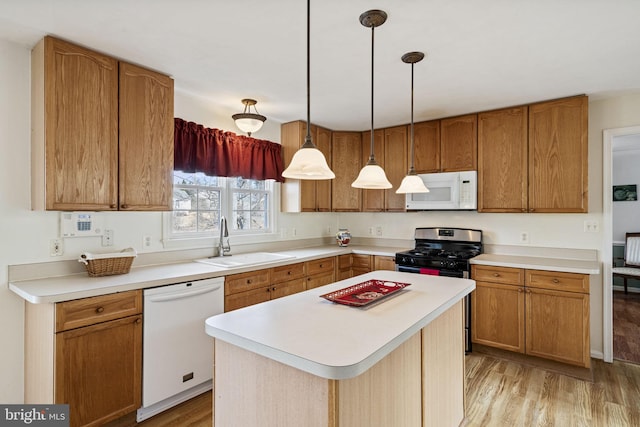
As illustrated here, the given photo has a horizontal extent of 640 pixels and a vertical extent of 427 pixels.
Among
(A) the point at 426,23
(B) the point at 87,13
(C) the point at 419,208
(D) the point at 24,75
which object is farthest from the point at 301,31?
(C) the point at 419,208

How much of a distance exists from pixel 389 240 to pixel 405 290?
8.20 ft

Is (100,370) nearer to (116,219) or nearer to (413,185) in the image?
(116,219)

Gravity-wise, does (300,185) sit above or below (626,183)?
below

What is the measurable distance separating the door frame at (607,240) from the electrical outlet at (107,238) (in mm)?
4197

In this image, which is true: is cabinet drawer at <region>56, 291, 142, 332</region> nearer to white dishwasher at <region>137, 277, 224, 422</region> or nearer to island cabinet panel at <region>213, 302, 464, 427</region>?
white dishwasher at <region>137, 277, 224, 422</region>

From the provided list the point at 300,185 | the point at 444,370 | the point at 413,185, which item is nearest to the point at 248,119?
the point at 300,185

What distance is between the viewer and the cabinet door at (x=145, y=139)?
2.29m

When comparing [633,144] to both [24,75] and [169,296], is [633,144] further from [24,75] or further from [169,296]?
[24,75]

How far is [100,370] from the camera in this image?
1.95 metres

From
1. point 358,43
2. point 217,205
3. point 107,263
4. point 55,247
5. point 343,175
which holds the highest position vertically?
point 358,43

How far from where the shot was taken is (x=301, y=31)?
1933mm

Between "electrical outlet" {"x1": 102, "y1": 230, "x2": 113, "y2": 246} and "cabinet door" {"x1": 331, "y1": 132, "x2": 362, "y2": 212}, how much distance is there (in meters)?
2.49

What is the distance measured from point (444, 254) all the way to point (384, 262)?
67 centimetres

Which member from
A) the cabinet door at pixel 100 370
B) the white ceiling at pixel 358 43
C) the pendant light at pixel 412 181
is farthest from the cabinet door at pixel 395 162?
the cabinet door at pixel 100 370
